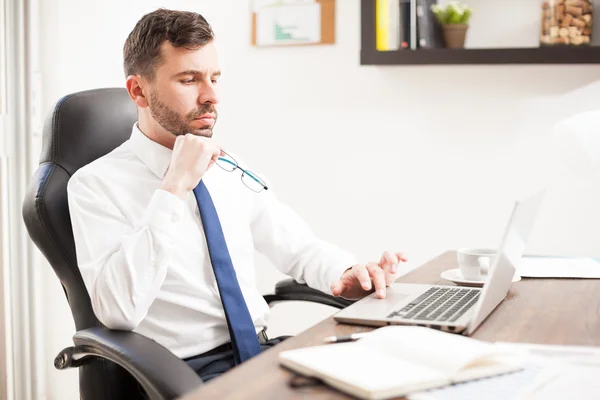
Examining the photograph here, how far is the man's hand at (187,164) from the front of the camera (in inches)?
54.9

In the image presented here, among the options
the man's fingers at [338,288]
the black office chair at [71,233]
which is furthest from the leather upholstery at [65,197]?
the man's fingers at [338,288]

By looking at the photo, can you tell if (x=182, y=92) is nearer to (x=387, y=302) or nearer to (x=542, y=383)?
(x=387, y=302)

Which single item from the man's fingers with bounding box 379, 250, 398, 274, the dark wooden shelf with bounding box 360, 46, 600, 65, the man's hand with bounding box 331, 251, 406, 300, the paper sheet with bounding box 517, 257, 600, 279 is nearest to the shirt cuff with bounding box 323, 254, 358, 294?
the man's hand with bounding box 331, 251, 406, 300

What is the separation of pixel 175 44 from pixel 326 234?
119 centimetres

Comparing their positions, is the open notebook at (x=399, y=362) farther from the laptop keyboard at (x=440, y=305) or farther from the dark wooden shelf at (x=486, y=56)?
the dark wooden shelf at (x=486, y=56)

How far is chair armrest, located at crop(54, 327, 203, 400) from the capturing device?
3.36 feet

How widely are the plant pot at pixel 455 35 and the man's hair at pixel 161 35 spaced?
986 mm

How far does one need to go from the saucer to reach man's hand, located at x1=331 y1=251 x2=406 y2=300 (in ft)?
0.40

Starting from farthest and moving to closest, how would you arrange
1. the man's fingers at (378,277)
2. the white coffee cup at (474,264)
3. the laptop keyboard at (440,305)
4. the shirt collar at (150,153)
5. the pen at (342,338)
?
the shirt collar at (150,153)
the white coffee cup at (474,264)
the man's fingers at (378,277)
the laptop keyboard at (440,305)
the pen at (342,338)

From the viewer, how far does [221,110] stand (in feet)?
8.77

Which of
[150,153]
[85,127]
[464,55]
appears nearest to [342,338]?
[150,153]

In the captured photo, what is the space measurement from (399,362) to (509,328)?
32cm

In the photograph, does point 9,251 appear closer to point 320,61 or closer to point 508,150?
point 320,61

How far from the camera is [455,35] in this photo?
90.7 inches
